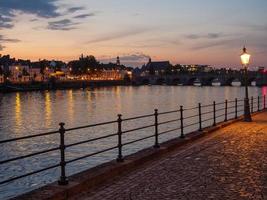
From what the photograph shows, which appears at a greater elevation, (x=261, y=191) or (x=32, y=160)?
(x=261, y=191)

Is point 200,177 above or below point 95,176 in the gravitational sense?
below

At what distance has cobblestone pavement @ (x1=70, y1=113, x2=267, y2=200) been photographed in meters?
9.16

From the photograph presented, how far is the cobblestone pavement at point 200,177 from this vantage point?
9.16 metres

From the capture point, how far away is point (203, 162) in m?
12.7

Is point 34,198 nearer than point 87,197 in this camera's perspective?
Yes

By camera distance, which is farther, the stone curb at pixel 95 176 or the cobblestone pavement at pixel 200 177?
the cobblestone pavement at pixel 200 177

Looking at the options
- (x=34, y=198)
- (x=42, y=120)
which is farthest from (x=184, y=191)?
(x=42, y=120)

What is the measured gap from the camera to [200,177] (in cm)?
1071

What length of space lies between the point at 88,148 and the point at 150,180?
1846 centimetres

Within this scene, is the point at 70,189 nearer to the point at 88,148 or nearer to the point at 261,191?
the point at 261,191

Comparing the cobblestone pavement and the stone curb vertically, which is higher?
the stone curb

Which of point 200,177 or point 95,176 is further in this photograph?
point 200,177

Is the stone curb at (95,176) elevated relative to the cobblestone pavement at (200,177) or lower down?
elevated

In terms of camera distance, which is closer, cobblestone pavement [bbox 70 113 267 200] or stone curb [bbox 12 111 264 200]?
stone curb [bbox 12 111 264 200]
